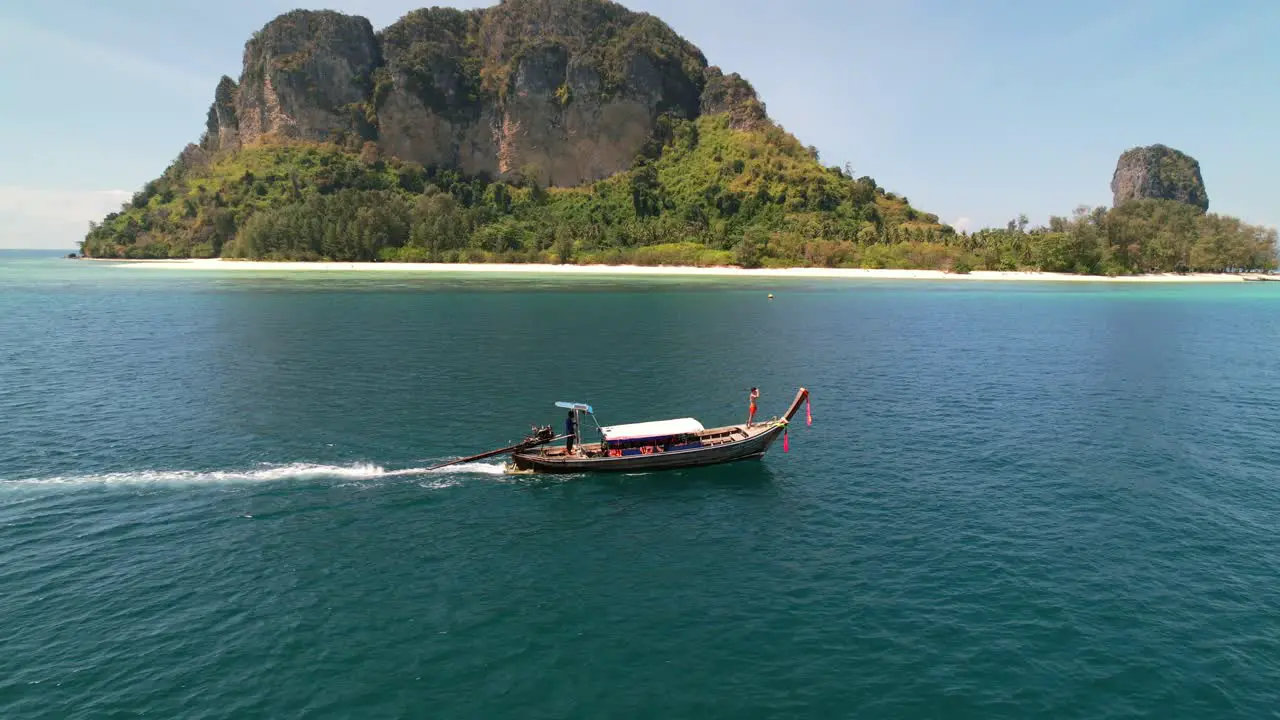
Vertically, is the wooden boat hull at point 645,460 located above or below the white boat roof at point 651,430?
below

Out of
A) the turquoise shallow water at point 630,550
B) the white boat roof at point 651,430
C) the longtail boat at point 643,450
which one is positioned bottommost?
the turquoise shallow water at point 630,550

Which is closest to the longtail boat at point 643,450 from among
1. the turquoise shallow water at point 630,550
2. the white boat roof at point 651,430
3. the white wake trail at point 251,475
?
the white boat roof at point 651,430

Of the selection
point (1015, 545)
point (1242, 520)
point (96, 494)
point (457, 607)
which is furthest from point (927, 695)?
point (96, 494)

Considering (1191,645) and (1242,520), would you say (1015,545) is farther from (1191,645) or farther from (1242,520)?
(1242,520)

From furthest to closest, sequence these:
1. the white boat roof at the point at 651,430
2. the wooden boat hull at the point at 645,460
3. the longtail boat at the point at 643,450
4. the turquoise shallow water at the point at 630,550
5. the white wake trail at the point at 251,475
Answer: the white boat roof at the point at 651,430 → the longtail boat at the point at 643,450 → the wooden boat hull at the point at 645,460 → the white wake trail at the point at 251,475 → the turquoise shallow water at the point at 630,550

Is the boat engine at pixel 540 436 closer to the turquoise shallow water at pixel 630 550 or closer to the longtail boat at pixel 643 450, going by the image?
the longtail boat at pixel 643 450

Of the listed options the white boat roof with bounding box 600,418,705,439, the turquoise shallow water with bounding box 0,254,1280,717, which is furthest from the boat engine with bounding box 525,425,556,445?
the white boat roof with bounding box 600,418,705,439
